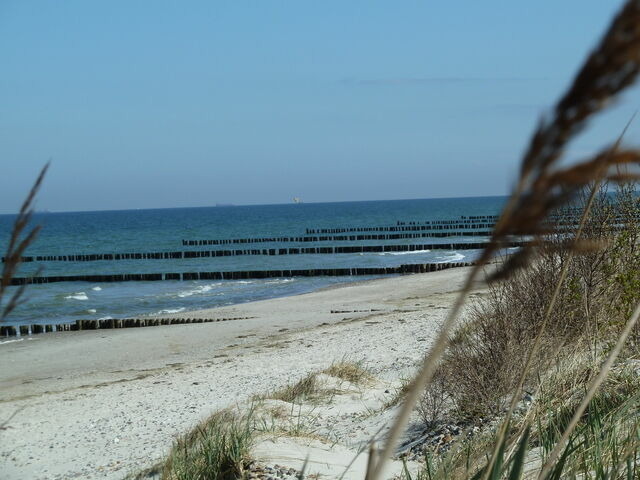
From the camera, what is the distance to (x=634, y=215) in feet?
24.2

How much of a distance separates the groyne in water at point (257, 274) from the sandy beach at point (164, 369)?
11974mm

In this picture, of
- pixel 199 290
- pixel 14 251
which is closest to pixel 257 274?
pixel 199 290

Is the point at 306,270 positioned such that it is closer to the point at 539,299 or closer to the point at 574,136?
the point at 539,299

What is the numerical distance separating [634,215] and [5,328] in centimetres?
2133

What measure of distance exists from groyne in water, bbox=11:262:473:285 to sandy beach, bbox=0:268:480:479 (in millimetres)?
11974

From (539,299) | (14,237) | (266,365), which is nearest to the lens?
(14,237)

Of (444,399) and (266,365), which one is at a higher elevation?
(444,399)

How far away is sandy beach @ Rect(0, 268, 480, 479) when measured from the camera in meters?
8.83

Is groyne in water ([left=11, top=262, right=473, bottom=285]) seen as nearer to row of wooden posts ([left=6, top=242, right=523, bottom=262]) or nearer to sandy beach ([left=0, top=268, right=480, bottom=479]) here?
sandy beach ([left=0, top=268, right=480, bottom=479])

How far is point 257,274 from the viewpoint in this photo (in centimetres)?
4066

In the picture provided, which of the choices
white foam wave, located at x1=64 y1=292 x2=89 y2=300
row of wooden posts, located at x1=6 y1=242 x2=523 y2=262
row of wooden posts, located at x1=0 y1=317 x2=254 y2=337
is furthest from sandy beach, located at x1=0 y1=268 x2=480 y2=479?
row of wooden posts, located at x1=6 y1=242 x2=523 y2=262

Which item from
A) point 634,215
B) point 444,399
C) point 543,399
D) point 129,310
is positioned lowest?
point 129,310

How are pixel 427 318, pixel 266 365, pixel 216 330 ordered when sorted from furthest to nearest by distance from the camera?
pixel 216 330 < pixel 427 318 < pixel 266 365

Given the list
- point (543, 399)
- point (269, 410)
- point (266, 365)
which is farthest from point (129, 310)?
point (543, 399)
